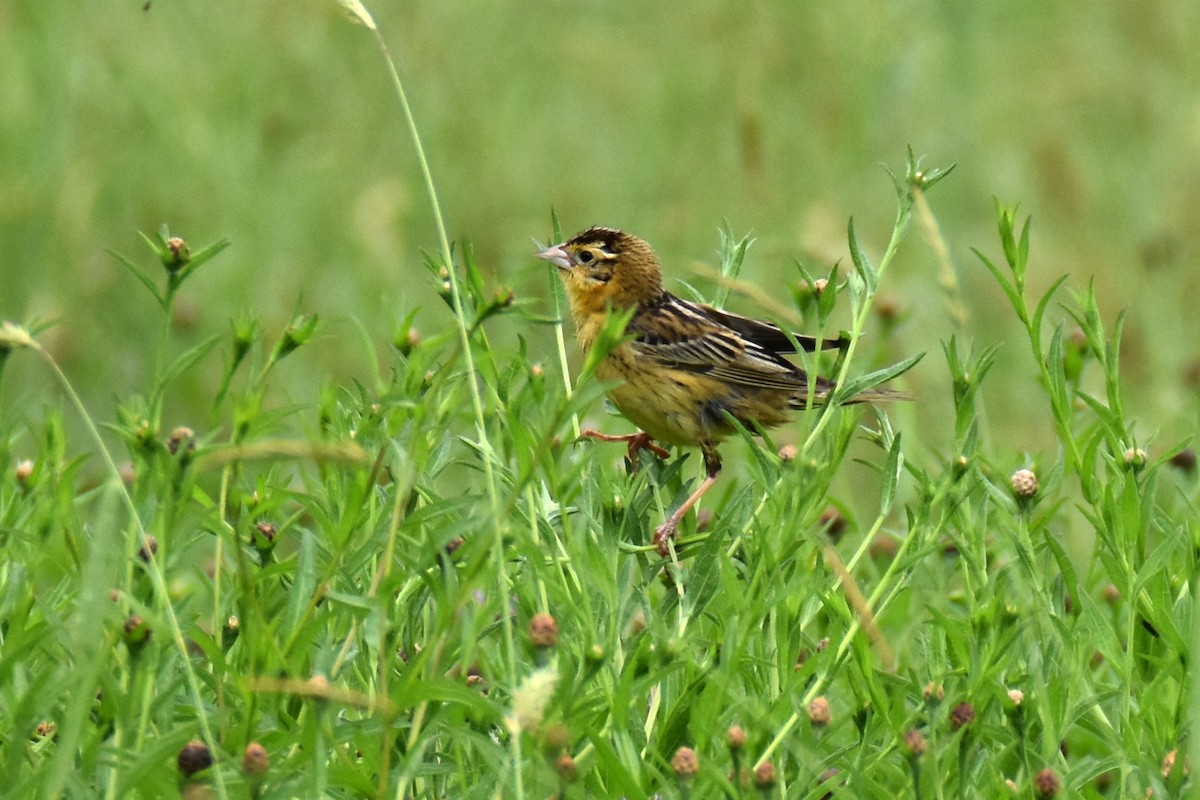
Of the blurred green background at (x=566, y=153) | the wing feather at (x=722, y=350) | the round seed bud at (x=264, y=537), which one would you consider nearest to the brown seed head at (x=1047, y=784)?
the round seed bud at (x=264, y=537)

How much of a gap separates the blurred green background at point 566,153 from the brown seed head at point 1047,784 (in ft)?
17.1

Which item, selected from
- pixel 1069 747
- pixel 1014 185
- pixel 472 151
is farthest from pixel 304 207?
pixel 1069 747

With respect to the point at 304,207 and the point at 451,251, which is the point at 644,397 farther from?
the point at 304,207

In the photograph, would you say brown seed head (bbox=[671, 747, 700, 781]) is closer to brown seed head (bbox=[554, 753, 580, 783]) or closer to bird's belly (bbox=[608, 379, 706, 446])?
brown seed head (bbox=[554, 753, 580, 783])

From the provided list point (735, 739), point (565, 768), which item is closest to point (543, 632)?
point (565, 768)

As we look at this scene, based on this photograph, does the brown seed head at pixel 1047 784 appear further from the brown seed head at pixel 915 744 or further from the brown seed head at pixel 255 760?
the brown seed head at pixel 255 760

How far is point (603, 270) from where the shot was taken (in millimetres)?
5758

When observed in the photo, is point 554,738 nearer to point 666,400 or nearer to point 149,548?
point 149,548

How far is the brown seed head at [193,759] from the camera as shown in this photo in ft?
8.89

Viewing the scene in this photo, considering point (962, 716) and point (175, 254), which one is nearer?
point (962, 716)

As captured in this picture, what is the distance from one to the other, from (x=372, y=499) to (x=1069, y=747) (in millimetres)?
1952

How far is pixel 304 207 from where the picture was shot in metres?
9.16

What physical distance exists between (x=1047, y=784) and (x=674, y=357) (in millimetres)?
2562

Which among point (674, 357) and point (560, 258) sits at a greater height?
point (560, 258)
